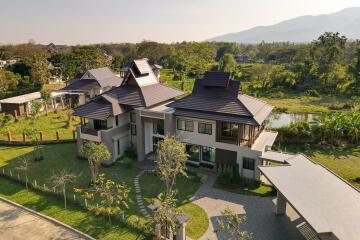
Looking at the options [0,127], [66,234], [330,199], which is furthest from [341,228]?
[0,127]

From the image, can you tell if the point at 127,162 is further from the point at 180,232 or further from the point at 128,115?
the point at 180,232

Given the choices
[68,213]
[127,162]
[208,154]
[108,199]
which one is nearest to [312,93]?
[208,154]

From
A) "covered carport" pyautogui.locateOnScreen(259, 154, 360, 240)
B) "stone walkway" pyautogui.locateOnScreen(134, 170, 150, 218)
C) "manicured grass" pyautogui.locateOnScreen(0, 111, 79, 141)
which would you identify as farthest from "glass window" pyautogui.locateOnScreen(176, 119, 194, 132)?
"manicured grass" pyautogui.locateOnScreen(0, 111, 79, 141)

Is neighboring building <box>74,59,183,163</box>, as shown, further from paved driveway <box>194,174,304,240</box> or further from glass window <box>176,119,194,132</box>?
paved driveway <box>194,174,304,240</box>

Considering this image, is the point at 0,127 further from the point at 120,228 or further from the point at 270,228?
the point at 270,228

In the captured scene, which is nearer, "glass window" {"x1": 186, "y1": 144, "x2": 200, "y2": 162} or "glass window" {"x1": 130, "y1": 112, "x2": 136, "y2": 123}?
"glass window" {"x1": 186, "y1": 144, "x2": 200, "y2": 162}
